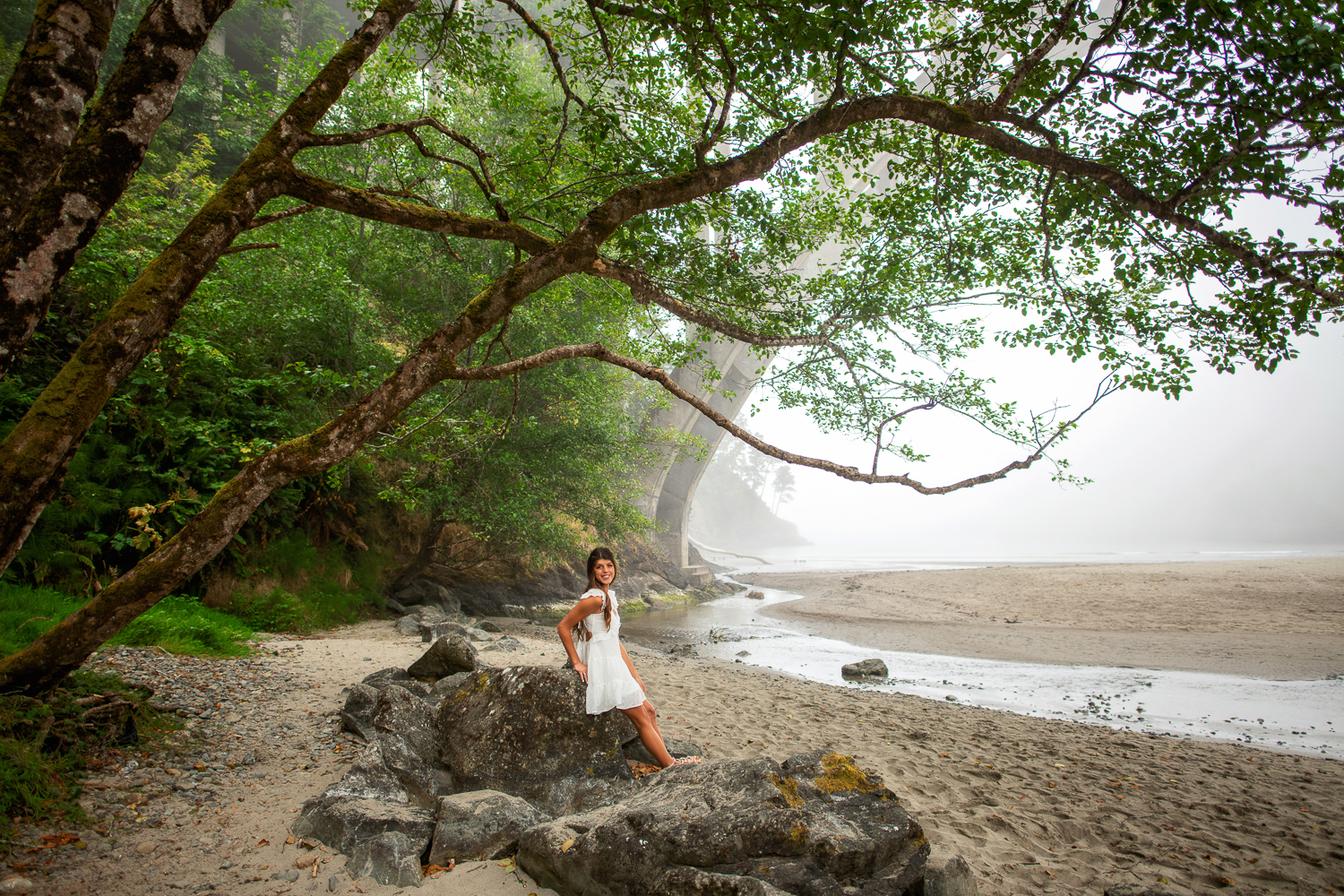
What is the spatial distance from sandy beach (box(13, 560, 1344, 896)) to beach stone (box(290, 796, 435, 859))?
0.27ft

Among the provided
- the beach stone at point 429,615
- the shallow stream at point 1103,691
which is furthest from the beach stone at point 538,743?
the beach stone at point 429,615

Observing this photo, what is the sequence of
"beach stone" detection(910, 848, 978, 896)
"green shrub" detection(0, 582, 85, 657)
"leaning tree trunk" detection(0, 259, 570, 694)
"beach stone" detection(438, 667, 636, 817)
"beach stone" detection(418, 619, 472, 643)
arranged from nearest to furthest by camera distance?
"beach stone" detection(910, 848, 978, 896) → "leaning tree trunk" detection(0, 259, 570, 694) → "beach stone" detection(438, 667, 636, 817) → "green shrub" detection(0, 582, 85, 657) → "beach stone" detection(418, 619, 472, 643)

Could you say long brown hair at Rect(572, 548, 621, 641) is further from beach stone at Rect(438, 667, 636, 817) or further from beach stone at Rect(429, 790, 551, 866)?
beach stone at Rect(429, 790, 551, 866)

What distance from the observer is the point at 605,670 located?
3486mm

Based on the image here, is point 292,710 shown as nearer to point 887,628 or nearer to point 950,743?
point 950,743

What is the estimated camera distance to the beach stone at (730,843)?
7.30 ft

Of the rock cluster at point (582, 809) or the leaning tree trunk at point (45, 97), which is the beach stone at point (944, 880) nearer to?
the rock cluster at point (582, 809)

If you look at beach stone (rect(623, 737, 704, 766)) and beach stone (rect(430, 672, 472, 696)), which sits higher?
beach stone (rect(430, 672, 472, 696))

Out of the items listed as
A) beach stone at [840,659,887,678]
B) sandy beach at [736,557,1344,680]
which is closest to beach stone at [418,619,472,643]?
beach stone at [840,659,887,678]

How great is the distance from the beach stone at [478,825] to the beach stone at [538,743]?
333 millimetres

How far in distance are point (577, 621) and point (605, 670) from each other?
326 mm

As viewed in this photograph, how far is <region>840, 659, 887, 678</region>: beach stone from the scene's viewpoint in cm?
861

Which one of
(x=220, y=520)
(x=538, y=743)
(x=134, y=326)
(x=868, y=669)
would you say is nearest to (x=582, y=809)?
(x=538, y=743)

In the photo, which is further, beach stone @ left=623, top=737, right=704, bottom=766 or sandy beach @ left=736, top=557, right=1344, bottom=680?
sandy beach @ left=736, top=557, right=1344, bottom=680
